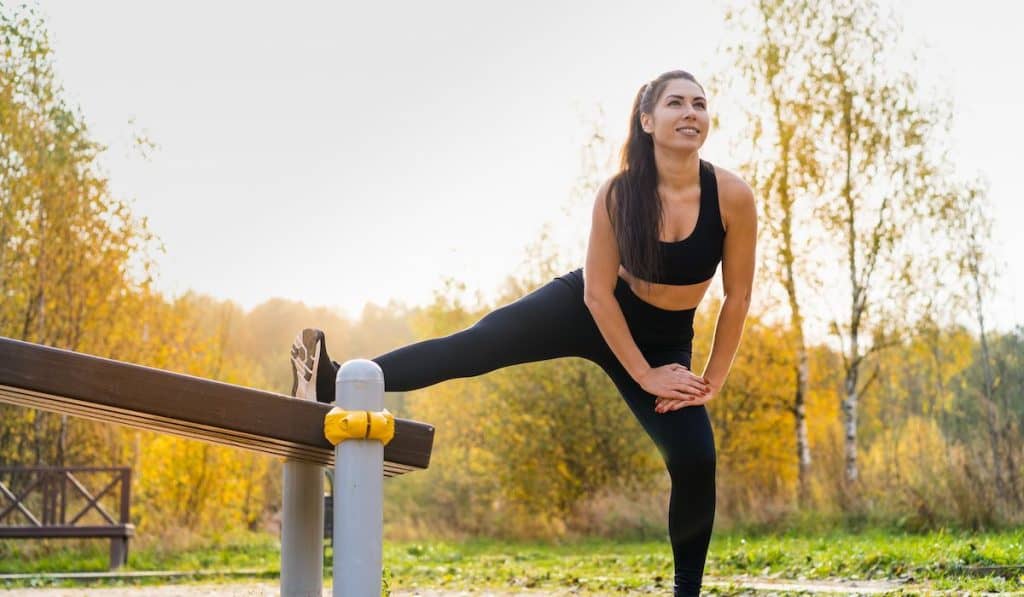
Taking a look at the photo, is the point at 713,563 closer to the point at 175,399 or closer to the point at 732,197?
the point at 732,197

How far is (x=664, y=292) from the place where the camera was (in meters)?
3.60

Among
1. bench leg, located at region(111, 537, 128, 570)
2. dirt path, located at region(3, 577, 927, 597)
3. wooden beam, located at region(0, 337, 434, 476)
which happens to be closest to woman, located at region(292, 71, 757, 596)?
wooden beam, located at region(0, 337, 434, 476)

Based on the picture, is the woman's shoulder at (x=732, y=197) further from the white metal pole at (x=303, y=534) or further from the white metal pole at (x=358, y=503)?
the white metal pole at (x=303, y=534)

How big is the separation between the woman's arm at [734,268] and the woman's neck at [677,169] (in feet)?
0.42

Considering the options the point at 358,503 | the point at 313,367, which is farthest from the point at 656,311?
the point at 358,503

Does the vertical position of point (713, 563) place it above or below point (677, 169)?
below

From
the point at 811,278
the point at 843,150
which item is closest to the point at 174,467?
the point at 811,278

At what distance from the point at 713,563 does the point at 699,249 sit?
6.01 metres

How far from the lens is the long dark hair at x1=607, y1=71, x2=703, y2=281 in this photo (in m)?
3.51

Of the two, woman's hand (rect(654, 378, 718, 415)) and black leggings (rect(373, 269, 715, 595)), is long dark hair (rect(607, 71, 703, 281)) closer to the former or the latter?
black leggings (rect(373, 269, 715, 595))

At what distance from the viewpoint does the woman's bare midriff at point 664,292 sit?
141 inches

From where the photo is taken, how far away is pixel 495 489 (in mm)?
21250

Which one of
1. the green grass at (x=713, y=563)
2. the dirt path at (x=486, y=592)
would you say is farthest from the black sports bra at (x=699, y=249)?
the dirt path at (x=486, y=592)

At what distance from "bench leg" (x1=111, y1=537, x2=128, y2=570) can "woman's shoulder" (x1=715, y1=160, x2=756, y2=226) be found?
431 inches
